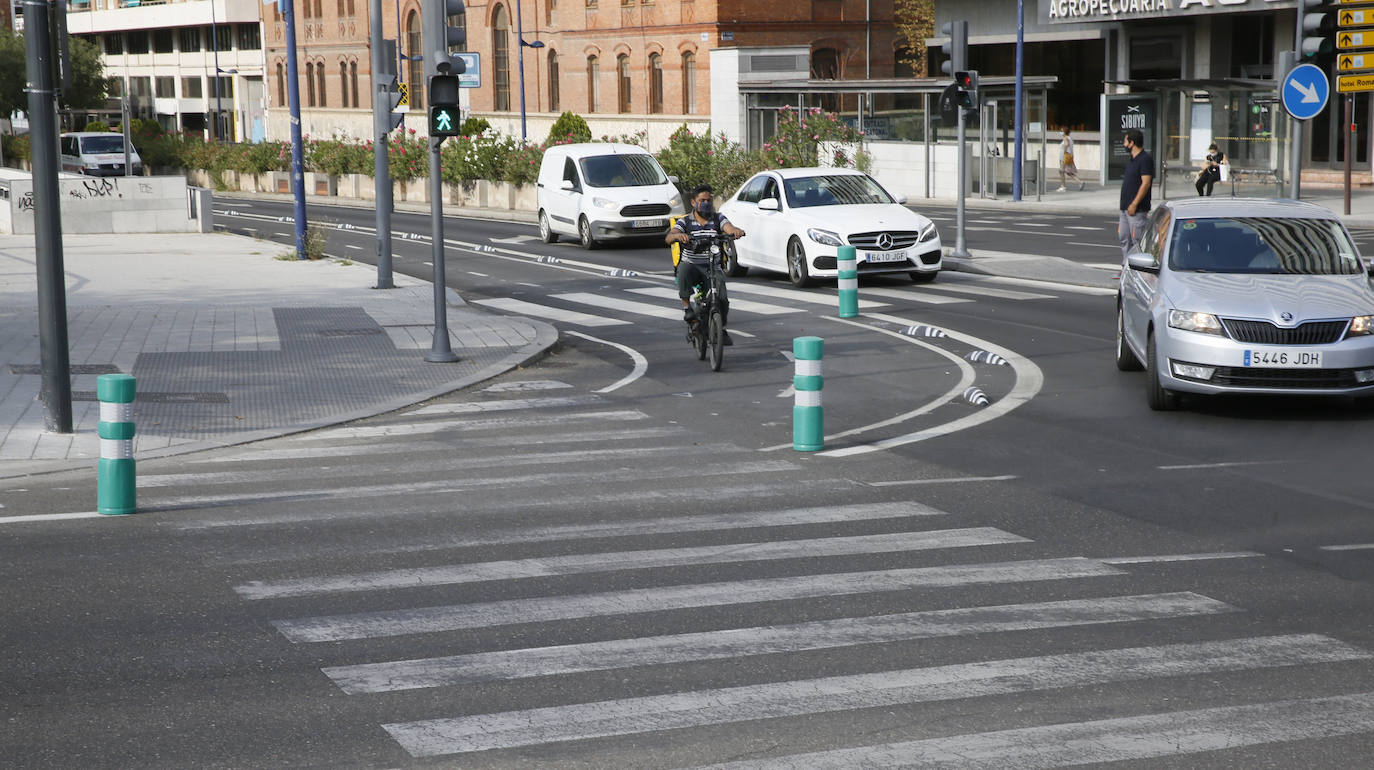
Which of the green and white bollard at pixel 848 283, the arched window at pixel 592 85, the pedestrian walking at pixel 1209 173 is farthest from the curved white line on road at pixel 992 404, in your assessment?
the arched window at pixel 592 85

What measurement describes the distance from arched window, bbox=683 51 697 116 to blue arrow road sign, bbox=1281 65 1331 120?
4625 centimetres

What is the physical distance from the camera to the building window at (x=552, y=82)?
237 ft

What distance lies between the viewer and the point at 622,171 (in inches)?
1211

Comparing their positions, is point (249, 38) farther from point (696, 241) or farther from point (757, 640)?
point (757, 640)

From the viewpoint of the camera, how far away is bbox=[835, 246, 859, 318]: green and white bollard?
1891 centimetres

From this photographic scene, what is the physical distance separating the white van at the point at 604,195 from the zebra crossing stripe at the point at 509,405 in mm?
15882

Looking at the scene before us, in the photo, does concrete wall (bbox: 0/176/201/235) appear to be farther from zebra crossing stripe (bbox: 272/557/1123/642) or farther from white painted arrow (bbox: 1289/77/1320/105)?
zebra crossing stripe (bbox: 272/557/1123/642)

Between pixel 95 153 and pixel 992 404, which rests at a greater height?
pixel 95 153

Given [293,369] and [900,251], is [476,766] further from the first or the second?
[900,251]

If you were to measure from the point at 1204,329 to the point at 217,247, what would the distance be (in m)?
23.2

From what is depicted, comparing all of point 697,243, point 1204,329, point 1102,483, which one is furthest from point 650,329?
point 1102,483

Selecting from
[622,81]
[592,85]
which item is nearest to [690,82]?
[622,81]

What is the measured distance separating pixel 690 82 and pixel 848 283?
4549 cm

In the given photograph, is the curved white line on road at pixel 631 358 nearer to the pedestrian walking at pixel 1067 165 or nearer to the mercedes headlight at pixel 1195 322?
the mercedes headlight at pixel 1195 322
